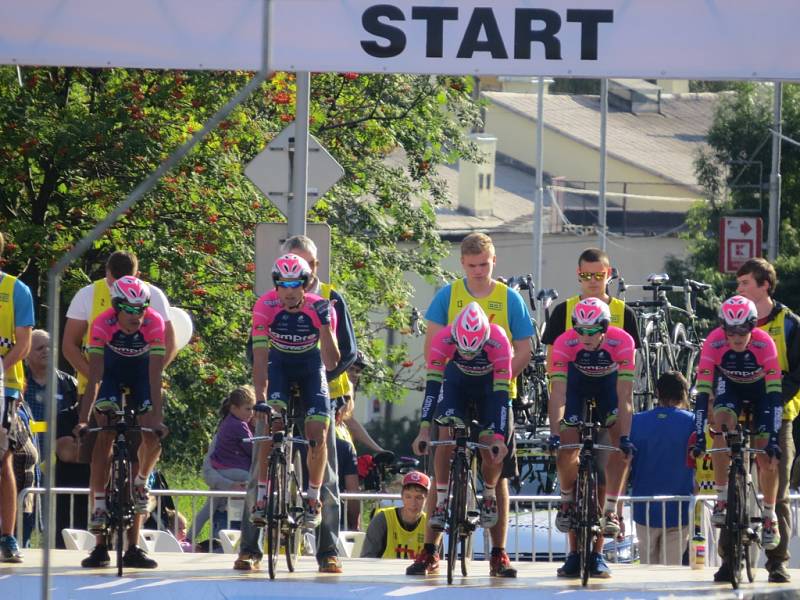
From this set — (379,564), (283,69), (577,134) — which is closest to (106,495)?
(379,564)

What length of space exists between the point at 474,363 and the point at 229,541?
3.16 meters

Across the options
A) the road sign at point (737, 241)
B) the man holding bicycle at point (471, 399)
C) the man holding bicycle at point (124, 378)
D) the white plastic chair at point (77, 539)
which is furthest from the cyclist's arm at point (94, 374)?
the road sign at point (737, 241)

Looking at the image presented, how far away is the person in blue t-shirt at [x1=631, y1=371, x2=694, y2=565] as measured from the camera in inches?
514

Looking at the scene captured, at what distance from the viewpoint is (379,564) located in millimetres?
11852

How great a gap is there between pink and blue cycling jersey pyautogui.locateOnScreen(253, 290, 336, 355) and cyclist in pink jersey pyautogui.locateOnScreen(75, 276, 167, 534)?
0.62 m

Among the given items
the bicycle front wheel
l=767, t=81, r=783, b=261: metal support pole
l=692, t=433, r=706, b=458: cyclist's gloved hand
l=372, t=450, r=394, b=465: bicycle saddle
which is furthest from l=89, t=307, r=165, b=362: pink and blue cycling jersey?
l=767, t=81, r=783, b=261: metal support pole

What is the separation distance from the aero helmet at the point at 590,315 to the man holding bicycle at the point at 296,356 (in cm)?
147

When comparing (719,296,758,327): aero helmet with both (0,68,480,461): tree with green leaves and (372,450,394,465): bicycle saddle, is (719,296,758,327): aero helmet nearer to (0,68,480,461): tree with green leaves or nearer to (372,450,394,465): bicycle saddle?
(372,450,394,465): bicycle saddle

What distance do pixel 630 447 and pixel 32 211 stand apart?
35.0ft

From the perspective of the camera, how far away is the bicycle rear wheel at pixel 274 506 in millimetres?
10648

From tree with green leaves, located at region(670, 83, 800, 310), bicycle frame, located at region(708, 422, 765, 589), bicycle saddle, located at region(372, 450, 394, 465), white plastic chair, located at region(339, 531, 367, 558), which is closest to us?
bicycle frame, located at region(708, 422, 765, 589)

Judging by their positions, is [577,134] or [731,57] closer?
[731,57]

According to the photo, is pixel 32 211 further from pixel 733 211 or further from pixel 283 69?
pixel 733 211

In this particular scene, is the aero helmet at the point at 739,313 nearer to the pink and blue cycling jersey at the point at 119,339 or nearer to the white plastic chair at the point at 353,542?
the pink and blue cycling jersey at the point at 119,339
